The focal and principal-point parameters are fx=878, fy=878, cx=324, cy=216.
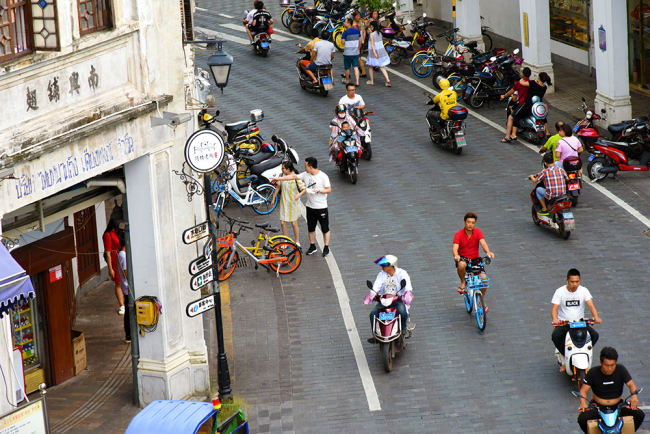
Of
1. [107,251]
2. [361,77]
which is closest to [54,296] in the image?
[107,251]

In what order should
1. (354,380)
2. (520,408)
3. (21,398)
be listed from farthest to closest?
(354,380) → (520,408) → (21,398)

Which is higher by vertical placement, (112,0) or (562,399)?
(112,0)

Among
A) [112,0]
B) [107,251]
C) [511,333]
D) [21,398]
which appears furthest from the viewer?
[107,251]

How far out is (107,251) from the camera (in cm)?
1388

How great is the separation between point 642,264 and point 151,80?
344 inches

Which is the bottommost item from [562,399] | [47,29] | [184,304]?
[562,399]

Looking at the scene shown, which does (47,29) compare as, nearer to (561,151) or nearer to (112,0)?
(112,0)

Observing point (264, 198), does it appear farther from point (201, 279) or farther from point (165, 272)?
point (201, 279)

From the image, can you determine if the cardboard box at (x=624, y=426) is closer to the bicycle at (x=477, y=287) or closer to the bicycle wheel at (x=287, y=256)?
the bicycle at (x=477, y=287)

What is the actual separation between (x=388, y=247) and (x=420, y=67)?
12.2m

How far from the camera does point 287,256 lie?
15359mm

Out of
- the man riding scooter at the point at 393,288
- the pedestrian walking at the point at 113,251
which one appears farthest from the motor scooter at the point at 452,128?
the pedestrian walking at the point at 113,251

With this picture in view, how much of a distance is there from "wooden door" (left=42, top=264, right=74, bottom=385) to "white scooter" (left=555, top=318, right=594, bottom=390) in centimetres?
677

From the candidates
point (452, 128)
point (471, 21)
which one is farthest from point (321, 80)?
point (471, 21)
